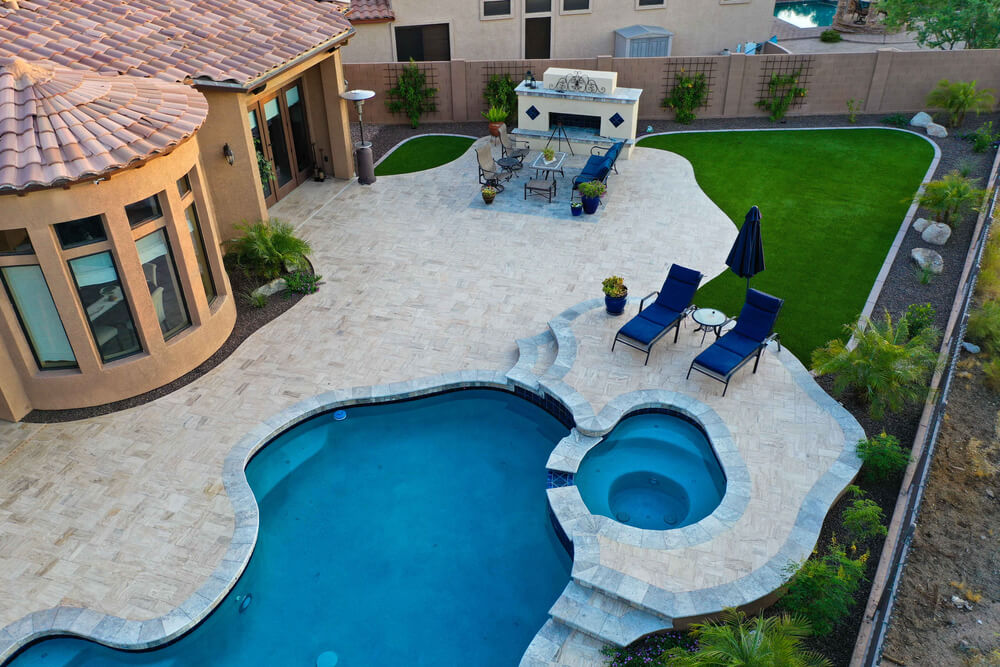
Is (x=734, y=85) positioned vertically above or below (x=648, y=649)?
above

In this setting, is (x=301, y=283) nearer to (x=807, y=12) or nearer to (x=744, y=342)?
(x=744, y=342)

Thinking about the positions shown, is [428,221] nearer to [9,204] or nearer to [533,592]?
[9,204]

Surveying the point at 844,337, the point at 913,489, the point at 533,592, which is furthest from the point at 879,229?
the point at 533,592

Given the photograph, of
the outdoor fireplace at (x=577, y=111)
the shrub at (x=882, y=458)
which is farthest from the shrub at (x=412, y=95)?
the shrub at (x=882, y=458)

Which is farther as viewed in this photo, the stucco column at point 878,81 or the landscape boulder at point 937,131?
the stucco column at point 878,81

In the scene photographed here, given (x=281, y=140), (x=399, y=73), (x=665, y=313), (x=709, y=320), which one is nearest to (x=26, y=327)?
(x=281, y=140)

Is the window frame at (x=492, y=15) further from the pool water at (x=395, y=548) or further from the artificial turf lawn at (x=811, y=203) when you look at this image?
the pool water at (x=395, y=548)
